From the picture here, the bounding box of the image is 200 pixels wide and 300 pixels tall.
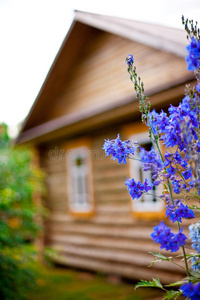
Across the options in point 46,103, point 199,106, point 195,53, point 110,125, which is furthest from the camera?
point 46,103

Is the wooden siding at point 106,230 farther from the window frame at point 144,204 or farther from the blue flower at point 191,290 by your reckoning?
the blue flower at point 191,290

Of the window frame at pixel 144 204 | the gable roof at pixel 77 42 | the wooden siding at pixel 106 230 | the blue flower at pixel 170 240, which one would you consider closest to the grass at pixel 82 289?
the wooden siding at pixel 106 230

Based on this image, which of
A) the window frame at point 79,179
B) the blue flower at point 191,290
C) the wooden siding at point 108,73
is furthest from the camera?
the window frame at point 79,179

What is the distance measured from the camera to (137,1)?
5371 millimetres

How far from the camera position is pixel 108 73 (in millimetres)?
7586

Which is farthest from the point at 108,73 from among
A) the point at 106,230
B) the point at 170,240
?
the point at 170,240

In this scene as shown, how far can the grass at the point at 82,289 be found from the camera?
238 inches

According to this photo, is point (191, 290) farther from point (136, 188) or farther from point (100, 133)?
point (100, 133)

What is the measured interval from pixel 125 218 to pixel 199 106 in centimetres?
524

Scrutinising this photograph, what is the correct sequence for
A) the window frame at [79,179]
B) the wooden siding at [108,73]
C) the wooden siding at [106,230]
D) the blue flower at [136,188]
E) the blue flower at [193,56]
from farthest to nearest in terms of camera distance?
the window frame at [79,179], the wooden siding at [106,230], the wooden siding at [108,73], the blue flower at [136,188], the blue flower at [193,56]

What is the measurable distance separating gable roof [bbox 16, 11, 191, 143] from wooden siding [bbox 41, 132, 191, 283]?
3.06 feet

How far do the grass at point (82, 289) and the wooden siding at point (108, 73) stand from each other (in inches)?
135

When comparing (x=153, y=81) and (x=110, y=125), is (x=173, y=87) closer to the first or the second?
(x=153, y=81)

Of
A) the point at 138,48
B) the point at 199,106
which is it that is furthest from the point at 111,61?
the point at 199,106
